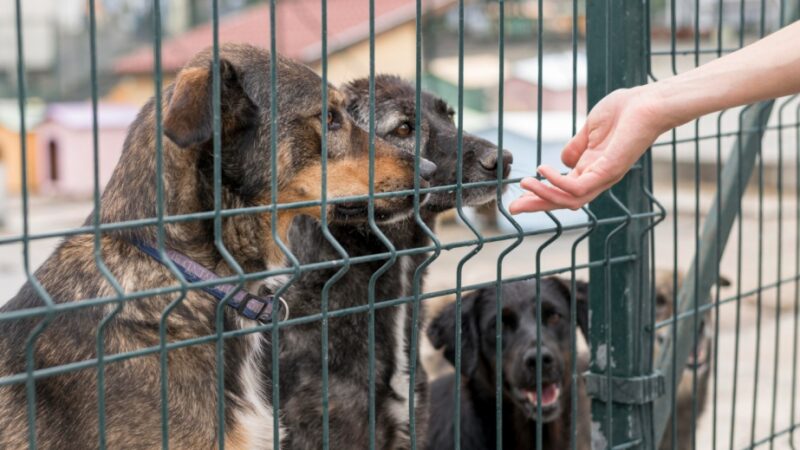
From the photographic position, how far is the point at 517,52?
24.4m

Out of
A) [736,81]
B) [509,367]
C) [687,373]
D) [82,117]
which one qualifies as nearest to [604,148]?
[736,81]

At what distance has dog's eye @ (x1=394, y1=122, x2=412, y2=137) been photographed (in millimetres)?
4879

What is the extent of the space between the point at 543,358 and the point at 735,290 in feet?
14.4

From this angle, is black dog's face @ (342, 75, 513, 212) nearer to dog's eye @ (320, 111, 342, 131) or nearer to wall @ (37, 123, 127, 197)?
dog's eye @ (320, 111, 342, 131)

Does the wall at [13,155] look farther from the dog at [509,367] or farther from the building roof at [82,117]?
the dog at [509,367]

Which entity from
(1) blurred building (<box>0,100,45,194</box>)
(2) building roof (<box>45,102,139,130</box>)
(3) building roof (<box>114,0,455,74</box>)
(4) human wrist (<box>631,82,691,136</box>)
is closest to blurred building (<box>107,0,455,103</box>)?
(3) building roof (<box>114,0,455,74</box>)

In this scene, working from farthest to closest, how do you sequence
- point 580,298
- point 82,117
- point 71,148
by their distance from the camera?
point 82,117, point 71,148, point 580,298

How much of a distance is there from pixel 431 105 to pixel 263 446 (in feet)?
7.42

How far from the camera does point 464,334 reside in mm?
5121

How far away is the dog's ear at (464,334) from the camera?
5.12 meters

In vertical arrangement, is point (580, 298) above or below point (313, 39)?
below

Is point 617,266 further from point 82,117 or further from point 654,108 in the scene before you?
point 82,117

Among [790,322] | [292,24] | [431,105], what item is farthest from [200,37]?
[431,105]

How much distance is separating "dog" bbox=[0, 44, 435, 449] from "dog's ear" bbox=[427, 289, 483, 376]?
1459 mm
